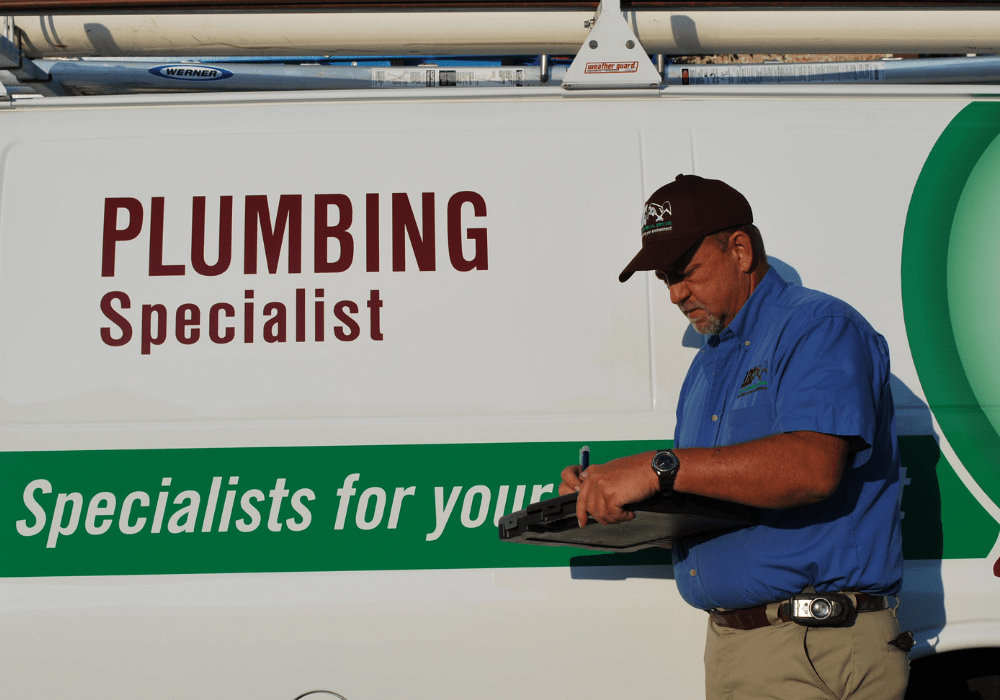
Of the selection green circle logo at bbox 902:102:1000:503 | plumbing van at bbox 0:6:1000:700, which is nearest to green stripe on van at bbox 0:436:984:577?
plumbing van at bbox 0:6:1000:700

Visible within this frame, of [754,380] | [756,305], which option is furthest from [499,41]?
[754,380]

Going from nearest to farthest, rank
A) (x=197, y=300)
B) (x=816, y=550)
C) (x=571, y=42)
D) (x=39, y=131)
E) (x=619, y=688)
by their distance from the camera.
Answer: (x=816, y=550), (x=619, y=688), (x=197, y=300), (x=39, y=131), (x=571, y=42)

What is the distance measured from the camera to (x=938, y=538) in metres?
2.21

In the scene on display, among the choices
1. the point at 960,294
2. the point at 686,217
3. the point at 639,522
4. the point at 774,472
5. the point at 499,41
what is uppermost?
the point at 499,41

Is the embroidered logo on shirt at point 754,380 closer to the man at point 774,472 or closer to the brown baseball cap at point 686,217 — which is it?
the man at point 774,472

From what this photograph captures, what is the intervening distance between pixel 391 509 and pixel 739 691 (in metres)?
0.95

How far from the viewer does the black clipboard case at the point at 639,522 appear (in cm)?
166

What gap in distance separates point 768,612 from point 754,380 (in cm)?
50

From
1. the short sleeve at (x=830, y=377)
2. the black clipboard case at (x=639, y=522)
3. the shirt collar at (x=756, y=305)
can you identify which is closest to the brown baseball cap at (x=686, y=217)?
the shirt collar at (x=756, y=305)

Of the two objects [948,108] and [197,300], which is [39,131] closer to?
[197,300]

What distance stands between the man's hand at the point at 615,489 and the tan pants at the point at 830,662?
451 millimetres

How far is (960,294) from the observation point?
2.32 metres

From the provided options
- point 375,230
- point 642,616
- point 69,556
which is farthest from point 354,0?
point 642,616

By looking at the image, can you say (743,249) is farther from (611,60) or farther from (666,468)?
(611,60)
